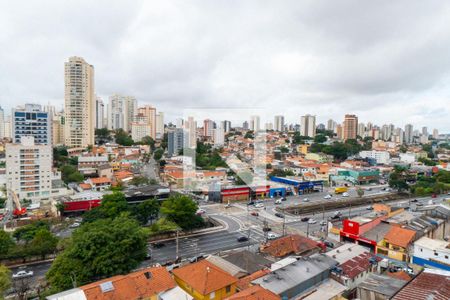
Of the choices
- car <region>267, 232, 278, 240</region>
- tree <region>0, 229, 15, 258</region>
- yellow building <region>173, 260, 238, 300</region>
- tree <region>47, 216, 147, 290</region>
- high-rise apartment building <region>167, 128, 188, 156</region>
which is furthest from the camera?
high-rise apartment building <region>167, 128, 188, 156</region>

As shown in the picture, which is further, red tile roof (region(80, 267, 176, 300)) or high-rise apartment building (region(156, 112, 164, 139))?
high-rise apartment building (region(156, 112, 164, 139))

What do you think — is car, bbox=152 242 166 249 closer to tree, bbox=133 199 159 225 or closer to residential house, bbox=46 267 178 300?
tree, bbox=133 199 159 225

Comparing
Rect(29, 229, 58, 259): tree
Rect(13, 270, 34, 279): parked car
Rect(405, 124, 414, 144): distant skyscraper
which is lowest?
Rect(13, 270, 34, 279): parked car

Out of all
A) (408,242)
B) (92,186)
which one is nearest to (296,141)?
(92,186)

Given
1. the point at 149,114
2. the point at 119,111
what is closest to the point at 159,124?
the point at 149,114

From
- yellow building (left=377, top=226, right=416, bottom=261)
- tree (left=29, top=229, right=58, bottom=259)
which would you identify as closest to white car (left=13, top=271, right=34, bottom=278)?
tree (left=29, top=229, right=58, bottom=259)

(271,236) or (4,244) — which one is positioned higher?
(4,244)

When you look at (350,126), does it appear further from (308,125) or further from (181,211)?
(181,211)

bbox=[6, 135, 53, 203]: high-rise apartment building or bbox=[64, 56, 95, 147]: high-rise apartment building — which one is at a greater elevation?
bbox=[64, 56, 95, 147]: high-rise apartment building
